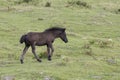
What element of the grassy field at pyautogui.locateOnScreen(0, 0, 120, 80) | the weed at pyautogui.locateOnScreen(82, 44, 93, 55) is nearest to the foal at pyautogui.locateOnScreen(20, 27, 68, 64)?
the grassy field at pyautogui.locateOnScreen(0, 0, 120, 80)

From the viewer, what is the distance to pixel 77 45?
1121 inches

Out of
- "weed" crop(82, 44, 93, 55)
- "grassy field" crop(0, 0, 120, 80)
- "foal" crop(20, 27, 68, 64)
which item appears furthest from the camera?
"weed" crop(82, 44, 93, 55)

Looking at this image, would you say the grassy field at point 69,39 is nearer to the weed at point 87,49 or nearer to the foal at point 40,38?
the weed at point 87,49

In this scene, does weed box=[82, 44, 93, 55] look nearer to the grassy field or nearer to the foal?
the grassy field

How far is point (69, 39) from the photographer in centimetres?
3042

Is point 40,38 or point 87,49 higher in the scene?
point 40,38

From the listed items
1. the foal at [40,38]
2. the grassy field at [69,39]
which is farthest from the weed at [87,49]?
the foal at [40,38]

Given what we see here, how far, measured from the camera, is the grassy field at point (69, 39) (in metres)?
19.1

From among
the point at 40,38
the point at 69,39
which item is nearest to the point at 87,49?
the point at 69,39

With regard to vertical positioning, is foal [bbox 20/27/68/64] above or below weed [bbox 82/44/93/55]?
above

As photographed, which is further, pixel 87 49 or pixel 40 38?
pixel 87 49

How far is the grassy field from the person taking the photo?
1914 cm

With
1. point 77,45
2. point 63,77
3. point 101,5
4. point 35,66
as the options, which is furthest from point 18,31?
point 101,5

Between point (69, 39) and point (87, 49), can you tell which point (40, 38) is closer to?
point (87, 49)
